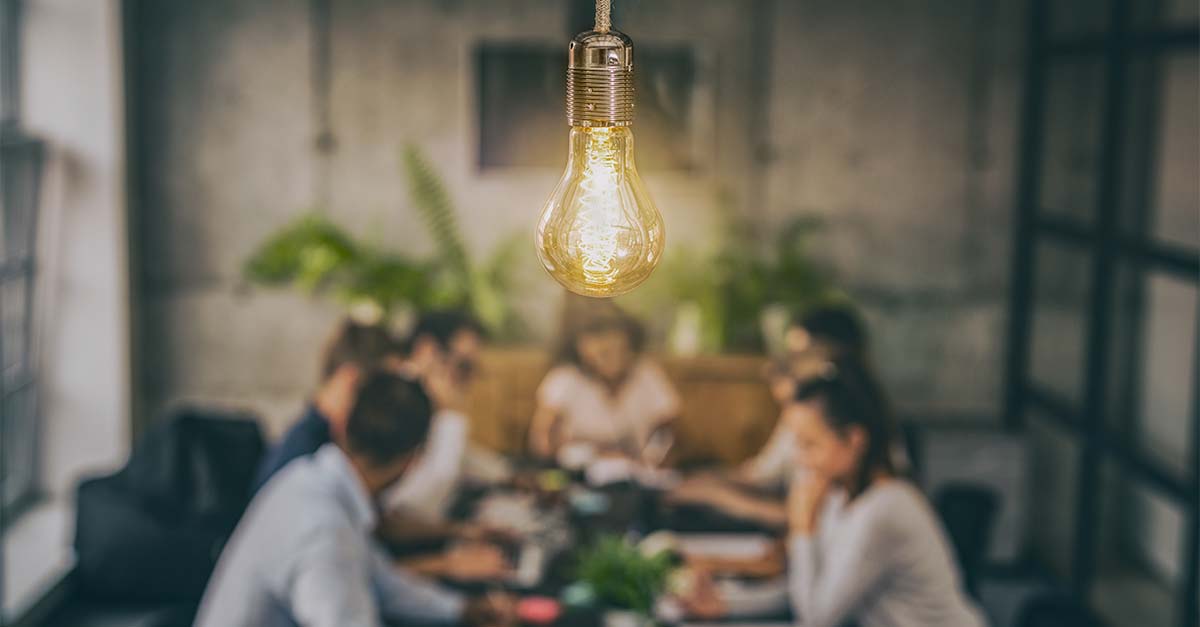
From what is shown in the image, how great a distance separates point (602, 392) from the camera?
18.3ft

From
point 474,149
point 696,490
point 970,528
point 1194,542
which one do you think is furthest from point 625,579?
point 474,149

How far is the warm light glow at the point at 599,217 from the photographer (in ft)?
6.91

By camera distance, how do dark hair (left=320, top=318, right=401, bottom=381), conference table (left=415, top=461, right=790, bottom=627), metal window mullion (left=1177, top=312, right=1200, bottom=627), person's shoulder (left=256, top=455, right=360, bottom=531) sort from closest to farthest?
person's shoulder (left=256, top=455, right=360, bottom=531) → conference table (left=415, top=461, right=790, bottom=627) → dark hair (left=320, top=318, right=401, bottom=381) → metal window mullion (left=1177, top=312, right=1200, bottom=627)

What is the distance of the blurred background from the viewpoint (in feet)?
21.0

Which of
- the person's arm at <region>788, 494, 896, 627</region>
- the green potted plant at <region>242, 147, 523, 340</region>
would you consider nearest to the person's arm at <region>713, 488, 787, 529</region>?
the person's arm at <region>788, 494, 896, 627</region>

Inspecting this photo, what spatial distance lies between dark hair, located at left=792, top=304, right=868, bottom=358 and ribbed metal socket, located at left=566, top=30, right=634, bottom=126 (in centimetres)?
304

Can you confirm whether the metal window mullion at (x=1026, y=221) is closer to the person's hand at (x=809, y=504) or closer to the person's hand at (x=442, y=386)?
the person's hand at (x=809, y=504)

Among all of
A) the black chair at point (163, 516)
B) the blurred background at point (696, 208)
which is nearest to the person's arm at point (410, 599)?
the black chair at point (163, 516)

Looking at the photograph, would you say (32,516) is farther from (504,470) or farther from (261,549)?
(261,549)

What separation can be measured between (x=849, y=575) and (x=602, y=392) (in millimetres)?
2072

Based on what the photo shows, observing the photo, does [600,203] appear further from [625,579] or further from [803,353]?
[803,353]

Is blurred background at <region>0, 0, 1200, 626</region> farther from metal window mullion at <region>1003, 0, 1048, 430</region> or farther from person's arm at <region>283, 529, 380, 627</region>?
person's arm at <region>283, 529, 380, 627</region>

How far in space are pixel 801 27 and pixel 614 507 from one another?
3299 millimetres

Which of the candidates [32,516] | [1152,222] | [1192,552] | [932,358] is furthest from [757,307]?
[32,516]
